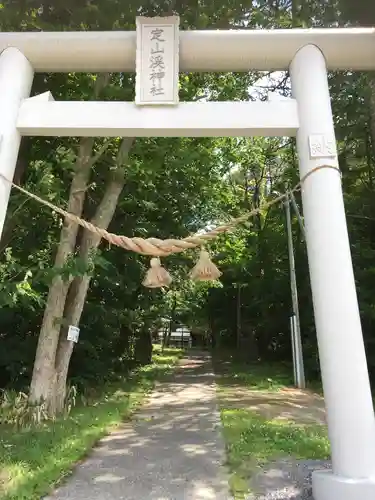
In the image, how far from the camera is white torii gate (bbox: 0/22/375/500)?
3.21 metres

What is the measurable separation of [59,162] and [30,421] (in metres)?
3.55

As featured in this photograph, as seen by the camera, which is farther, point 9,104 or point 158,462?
point 158,462

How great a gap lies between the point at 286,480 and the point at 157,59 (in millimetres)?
3691

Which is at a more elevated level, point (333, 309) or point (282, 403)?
point (333, 309)

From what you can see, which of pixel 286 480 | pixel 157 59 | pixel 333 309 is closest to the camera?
pixel 333 309

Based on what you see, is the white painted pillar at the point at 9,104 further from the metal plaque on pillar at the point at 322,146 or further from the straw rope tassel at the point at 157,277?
the metal plaque on pillar at the point at 322,146

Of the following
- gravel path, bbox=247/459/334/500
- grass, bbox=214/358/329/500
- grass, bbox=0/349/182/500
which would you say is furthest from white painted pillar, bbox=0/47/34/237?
grass, bbox=214/358/329/500

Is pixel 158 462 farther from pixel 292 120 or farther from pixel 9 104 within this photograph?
pixel 9 104

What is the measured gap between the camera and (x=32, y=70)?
4109 millimetres

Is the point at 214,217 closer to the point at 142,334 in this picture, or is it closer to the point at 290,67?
the point at 142,334

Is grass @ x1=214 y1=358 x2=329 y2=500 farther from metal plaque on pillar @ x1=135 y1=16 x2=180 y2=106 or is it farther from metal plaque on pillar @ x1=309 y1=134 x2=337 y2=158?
metal plaque on pillar @ x1=135 y1=16 x2=180 y2=106

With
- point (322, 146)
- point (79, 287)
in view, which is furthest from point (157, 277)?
point (79, 287)

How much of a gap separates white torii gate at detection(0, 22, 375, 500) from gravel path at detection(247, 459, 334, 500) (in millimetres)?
506

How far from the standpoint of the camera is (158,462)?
4848 mm
